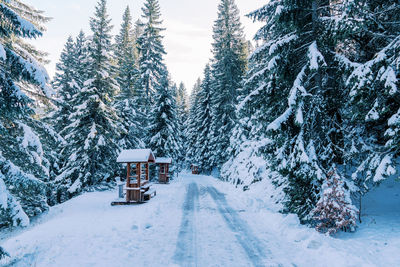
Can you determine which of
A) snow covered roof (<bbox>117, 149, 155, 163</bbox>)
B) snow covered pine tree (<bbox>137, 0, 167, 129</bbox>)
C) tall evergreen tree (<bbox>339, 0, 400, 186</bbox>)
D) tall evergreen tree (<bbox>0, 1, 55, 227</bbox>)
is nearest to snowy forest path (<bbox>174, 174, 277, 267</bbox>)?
tall evergreen tree (<bbox>339, 0, 400, 186</bbox>)

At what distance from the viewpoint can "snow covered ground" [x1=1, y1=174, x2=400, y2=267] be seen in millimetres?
6051

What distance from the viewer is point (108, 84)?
20516mm

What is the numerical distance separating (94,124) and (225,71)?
19.5m

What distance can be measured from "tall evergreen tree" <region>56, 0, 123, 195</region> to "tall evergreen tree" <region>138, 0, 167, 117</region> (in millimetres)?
12285

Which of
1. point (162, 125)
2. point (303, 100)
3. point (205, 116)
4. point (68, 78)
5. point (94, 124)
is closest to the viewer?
point (303, 100)

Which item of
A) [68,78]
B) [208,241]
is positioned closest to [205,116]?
[68,78]

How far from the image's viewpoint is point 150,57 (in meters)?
34.9

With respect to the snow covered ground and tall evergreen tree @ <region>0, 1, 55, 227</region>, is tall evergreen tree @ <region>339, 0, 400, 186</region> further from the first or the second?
tall evergreen tree @ <region>0, 1, 55, 227</region>

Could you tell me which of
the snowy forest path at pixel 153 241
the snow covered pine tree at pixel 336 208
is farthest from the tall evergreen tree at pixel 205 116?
the snow covered pine tree at pixel 336 208

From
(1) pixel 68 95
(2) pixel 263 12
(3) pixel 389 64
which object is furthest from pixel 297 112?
(1) pixel 68 95

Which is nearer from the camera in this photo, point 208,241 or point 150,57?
point 208,241

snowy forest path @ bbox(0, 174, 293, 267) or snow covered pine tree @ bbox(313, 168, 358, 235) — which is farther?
snow covered pine tree @ bbox(313, 168, 358, 235)

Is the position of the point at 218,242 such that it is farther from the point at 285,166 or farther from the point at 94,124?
the point at 94,124

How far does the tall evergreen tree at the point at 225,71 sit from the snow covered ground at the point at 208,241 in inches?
753
